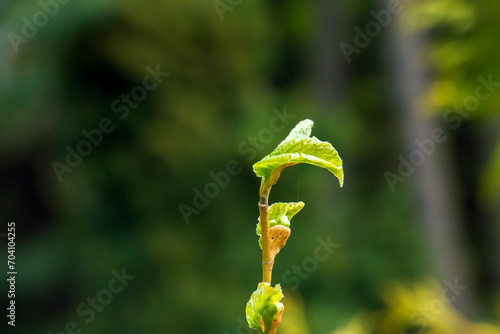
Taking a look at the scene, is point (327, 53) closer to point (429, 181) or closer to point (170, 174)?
point (429, 181)

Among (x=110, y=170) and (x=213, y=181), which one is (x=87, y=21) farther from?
(x=213, y=181)

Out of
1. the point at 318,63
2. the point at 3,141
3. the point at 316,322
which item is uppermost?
the point at 3,141

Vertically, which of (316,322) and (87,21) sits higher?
(87,21)

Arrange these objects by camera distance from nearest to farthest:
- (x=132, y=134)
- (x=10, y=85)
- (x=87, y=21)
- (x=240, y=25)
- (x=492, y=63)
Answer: (x=492, y=63), (x=10, y=85), (x=87, y=21), (x=132, y=134), (x=240, y=25)

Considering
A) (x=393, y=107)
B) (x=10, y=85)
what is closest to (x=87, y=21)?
(x=10, y=85)

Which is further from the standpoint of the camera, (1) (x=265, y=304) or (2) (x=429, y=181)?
(2) (x=429, y=181)

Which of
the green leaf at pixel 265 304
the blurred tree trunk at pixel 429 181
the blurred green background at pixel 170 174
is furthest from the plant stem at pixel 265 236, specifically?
the blurred tree trunk at pixel 429 181

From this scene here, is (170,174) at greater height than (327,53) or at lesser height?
lesser

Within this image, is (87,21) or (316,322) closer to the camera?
(87,21)

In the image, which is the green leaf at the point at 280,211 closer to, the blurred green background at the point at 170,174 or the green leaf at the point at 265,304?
the green leaf at the point at 265,304

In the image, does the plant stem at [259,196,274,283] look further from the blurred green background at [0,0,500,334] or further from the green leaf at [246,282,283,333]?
the blurred green background at [0,0,500,334]

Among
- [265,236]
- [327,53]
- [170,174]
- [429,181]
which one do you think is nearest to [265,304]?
[265,236]
